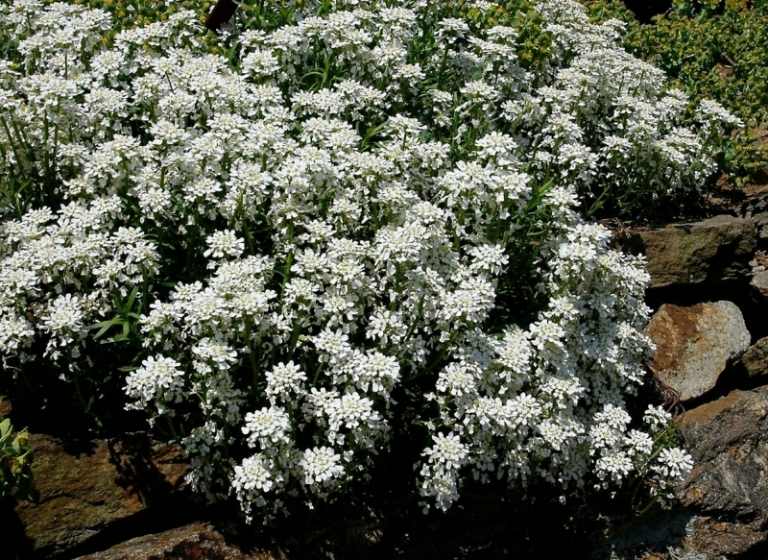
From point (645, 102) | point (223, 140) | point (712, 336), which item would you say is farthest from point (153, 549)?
point (645, 102)

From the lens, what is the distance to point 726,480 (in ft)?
22.0

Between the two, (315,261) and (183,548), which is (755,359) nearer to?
(315,261)

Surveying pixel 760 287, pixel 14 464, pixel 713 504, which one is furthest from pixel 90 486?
pixel 760 287

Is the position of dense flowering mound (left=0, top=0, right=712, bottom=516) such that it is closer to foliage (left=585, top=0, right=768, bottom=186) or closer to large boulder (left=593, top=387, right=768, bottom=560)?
large boulder (left=593, top=387, right=768, bottom=560)

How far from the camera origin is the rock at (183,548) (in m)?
4.93

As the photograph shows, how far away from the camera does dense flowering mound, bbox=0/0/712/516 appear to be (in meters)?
4.86

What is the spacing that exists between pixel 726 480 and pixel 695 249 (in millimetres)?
1760

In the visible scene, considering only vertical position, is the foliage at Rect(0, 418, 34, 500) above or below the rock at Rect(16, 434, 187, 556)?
above

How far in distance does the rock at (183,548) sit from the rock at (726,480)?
3.21 m

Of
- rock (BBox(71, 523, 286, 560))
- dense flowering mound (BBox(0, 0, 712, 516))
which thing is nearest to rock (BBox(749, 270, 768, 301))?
dense flowering mound (BBox(0, 0, 712, 516))

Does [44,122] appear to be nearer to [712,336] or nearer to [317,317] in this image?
[317,317]

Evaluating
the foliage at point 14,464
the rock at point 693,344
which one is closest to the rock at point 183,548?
the foliage at point 14,464

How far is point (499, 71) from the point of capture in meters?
6.77

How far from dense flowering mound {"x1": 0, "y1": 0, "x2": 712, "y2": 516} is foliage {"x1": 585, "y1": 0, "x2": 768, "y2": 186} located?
2.14m
